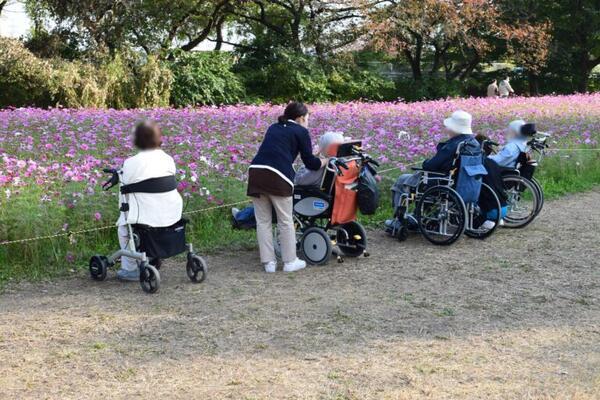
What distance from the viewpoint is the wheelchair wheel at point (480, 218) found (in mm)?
7129

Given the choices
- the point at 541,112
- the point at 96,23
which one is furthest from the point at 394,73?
the point at 541,112

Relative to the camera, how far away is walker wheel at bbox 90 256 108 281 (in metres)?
5.71

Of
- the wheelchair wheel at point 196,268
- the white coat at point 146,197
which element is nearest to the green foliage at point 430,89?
the wheelchair wheel at point 196,268

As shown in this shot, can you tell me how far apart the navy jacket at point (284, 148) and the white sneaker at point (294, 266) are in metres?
0.67

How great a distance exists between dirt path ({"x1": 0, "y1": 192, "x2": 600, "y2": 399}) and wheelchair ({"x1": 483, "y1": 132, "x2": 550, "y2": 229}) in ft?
3.58

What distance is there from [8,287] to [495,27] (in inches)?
990

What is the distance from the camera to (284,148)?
587 centimetres

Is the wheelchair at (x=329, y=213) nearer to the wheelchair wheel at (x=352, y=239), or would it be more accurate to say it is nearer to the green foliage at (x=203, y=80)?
the wheelchair wheel at (x=352, y=239)

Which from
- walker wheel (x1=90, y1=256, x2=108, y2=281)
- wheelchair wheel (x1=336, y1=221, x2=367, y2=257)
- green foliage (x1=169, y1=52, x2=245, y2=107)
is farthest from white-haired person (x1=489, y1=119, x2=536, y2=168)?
green foliage (x1=169, y1=52, x2=245, y2=107)

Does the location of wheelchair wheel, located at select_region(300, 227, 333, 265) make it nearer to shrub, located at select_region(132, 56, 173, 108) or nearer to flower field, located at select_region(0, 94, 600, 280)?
flower field, located at select_region(0, 94, 600, 280)

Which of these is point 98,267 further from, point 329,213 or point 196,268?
point 329,213

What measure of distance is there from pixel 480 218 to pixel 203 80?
58.7 ft

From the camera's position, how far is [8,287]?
5629mm

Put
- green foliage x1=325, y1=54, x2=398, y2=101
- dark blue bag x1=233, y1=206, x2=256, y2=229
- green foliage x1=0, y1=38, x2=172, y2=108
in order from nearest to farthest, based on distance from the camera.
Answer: dark blue bag x1=233, y1=206, x2=256, y2=229 < green foliage x1=0, y1=38, x2=172, y2=108 < green foliage x1=325, y1=54, x2=398, y2=101
